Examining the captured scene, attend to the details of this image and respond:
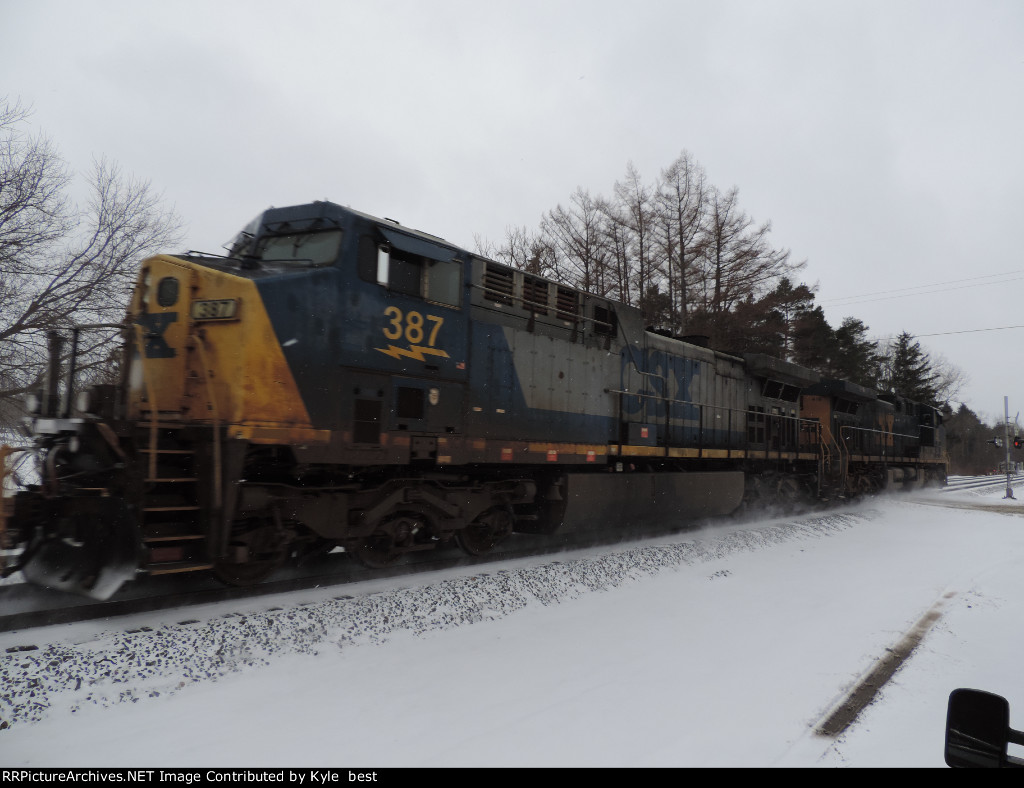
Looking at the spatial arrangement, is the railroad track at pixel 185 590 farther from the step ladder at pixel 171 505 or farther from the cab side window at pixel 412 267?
the cab side window at pixel 412 267

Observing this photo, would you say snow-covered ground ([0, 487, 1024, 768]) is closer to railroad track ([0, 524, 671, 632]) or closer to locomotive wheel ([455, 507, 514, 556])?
railroad track ([0, 524, 671, 632])

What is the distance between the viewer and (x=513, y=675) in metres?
4.38

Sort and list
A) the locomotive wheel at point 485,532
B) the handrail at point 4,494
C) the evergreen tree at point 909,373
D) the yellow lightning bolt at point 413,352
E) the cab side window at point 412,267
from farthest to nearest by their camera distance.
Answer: the evergreen tree at point 909,373, the locomotive wheel at point 485,532, the yellow lightning bolt at point 413,352, the cab side window at point 412,267, the handrail at point 4,494

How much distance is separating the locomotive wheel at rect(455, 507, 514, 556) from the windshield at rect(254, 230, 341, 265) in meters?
3.48

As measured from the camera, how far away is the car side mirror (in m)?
1.68

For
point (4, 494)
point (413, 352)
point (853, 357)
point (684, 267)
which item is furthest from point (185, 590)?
point (853, 357)

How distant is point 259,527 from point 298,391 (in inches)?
47.9

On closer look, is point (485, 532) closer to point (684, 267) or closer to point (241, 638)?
point (241, 638)

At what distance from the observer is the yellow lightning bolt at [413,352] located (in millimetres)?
6246

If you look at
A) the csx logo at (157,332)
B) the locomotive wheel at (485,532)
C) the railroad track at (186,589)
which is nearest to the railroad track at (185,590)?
the railroad track at (186,589)

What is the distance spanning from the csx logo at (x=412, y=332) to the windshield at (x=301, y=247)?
Answer: 2.51 ft

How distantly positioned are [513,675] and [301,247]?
4.33 metres

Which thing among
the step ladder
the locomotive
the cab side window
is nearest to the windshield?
the locomotive

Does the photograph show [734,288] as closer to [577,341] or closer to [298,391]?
[577,341]
